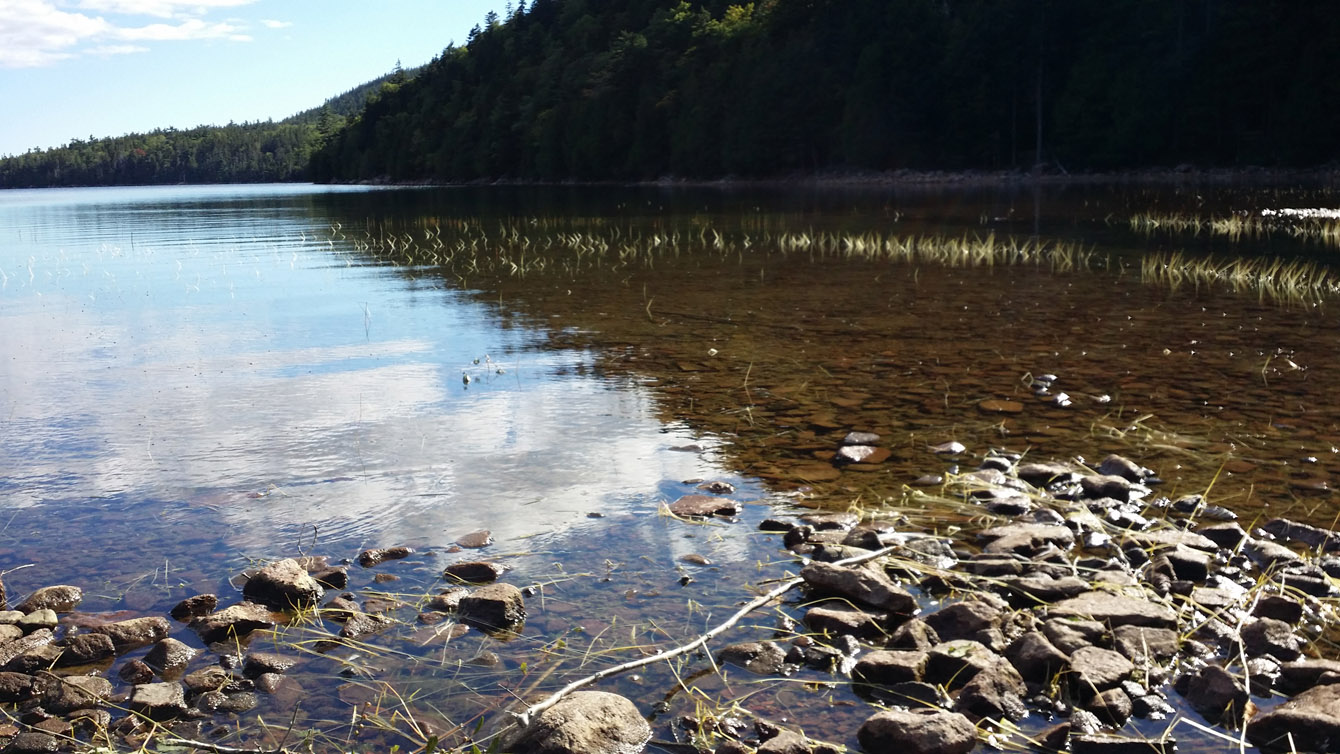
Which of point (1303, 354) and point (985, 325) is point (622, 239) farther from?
point (1303, 354)

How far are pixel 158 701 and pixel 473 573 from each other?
207 cm

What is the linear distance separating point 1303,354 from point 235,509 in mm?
12762

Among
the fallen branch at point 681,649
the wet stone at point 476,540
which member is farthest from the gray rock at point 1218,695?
the wet stone at point 476,540

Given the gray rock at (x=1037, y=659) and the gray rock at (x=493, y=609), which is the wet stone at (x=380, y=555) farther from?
the gray rock at (x=1037, y=659)

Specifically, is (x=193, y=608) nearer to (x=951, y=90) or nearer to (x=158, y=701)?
(x=158, y=701)

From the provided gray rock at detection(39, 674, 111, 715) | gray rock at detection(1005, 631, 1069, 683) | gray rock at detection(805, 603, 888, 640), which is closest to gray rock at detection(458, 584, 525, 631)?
gray rock at detection(805, 603, 888, 640)

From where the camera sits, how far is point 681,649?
5.41 meters

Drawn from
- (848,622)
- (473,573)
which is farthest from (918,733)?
(473,573)

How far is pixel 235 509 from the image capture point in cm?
821

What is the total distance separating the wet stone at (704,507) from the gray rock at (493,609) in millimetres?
1926

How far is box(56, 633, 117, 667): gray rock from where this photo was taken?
5719mm

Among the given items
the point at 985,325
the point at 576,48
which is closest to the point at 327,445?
the point at 985,325

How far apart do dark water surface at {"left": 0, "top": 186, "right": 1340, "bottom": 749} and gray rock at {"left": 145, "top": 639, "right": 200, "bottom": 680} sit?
0.34 m

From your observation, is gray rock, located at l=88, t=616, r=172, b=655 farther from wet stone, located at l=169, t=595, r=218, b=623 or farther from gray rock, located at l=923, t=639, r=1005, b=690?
gray rock, located at l=923, t=639, r=1005, b=690
